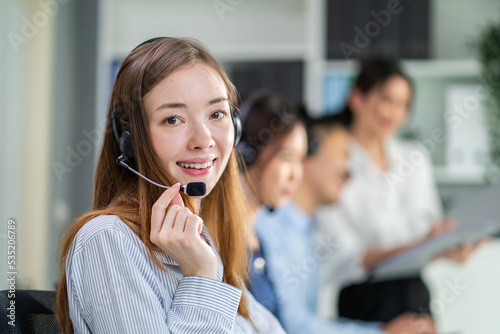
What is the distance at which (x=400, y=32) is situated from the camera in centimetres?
329

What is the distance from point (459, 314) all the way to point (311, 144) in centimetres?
101

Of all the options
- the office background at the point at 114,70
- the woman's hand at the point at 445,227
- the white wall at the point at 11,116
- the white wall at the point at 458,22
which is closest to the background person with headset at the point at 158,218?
the woman's hand at the point at 445,227

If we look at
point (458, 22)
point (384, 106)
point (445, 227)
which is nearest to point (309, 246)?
point (445, 227)

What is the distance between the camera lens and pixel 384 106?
3.00m

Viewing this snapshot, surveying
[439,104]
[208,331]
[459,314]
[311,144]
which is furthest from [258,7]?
[208,331]

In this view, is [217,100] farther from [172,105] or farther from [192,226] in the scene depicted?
[192,226]

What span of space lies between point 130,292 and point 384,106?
2.43m

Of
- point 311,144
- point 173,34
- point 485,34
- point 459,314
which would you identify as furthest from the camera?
point 485,34

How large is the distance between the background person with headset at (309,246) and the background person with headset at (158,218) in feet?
2.39

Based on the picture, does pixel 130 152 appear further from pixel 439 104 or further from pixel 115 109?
pixel 439 104

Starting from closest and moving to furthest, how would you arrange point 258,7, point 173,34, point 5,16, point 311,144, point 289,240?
point 173,34 < point 289,240 < point 311,144 < point 5,16 < point 258,7

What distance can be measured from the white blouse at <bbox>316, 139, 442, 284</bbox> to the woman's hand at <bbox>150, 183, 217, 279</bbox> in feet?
6.92

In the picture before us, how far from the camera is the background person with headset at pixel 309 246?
1726mm

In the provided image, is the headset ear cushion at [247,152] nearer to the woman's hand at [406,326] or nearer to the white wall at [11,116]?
the woman's hand at [406,326]
